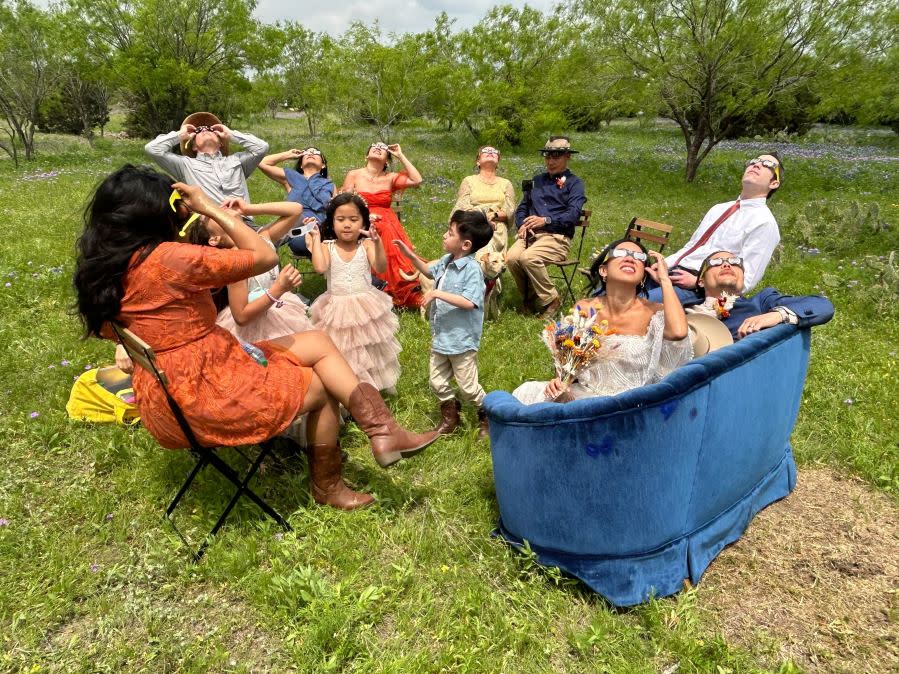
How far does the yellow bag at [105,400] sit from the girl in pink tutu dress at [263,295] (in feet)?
3.82

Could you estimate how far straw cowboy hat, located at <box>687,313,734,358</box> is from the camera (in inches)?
125

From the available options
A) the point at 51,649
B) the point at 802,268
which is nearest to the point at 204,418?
the point at 51,649

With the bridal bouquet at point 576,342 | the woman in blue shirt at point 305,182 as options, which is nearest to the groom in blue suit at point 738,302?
the bridal bouquet at point 576,342

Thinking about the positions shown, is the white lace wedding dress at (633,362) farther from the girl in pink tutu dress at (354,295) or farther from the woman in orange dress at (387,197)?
the woman in orange dress at (387,197)

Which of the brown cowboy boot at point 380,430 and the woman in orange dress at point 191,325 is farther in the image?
the brown cowboy boot at point 380,430

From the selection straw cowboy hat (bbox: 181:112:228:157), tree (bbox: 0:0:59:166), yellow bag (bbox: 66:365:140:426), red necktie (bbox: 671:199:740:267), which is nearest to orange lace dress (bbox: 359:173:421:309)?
straw cowboy hat (bbox: 181:112:228:157)

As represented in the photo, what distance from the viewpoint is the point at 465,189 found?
7105mm

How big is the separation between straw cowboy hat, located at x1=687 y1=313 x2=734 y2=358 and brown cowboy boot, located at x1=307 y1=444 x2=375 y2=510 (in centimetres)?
223

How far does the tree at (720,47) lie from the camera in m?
15.0

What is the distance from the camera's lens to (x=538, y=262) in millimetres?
6680

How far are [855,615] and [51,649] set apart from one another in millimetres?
4046

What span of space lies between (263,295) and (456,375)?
154cm

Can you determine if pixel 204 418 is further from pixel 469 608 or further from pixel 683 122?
pixel 683 122

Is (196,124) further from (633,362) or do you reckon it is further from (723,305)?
(723,305)
